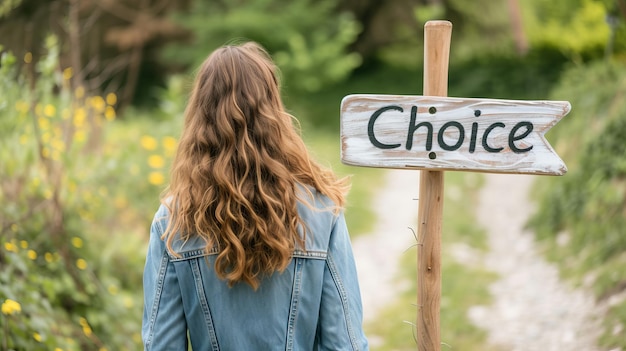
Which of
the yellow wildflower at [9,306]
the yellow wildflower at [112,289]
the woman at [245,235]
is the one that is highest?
the woman at [245,235]

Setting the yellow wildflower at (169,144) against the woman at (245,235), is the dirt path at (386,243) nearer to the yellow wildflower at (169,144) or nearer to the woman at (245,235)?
the yellow wildflower at (169,144)

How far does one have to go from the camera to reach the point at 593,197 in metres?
5.79

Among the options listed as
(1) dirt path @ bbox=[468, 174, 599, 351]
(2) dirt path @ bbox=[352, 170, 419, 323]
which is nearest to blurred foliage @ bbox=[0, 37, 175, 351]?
(2) dirt path @ bbox=[352, 170, 419, 323]

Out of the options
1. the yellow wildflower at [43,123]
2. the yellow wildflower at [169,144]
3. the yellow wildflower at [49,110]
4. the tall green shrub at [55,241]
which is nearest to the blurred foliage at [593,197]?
the tall green shrub at [55,241]

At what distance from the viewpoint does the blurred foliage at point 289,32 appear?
495 inches

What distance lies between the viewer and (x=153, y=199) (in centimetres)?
556

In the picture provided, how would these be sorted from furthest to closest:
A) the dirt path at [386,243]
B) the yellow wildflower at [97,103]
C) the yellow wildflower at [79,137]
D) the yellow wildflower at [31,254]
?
1. the dirt path at [386,243]
2. the yellow wildflower at [97,103]
3. the yellow wildflower at [79,137]
4. the yellow wildflower at [31,254]

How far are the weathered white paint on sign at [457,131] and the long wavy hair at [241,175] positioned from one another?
27 centimetres

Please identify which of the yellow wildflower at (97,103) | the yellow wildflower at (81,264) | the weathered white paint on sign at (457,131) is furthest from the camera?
the yellow wildflower at (97,103)

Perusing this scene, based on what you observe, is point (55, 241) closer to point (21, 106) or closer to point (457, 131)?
point (21, 106)

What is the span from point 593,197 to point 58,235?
421cm

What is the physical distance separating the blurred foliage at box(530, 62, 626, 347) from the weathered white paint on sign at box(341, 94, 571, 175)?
1964 millimetres

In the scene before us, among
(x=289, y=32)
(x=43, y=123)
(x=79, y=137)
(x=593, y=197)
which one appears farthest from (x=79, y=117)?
(x=289, y=32)

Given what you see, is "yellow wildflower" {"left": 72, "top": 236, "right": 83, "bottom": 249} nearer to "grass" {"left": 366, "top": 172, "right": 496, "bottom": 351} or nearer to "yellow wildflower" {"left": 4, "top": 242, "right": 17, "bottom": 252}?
"yellow wildflower" {"left": 4, "top": 242, "right": 17, "bottom": 252}
